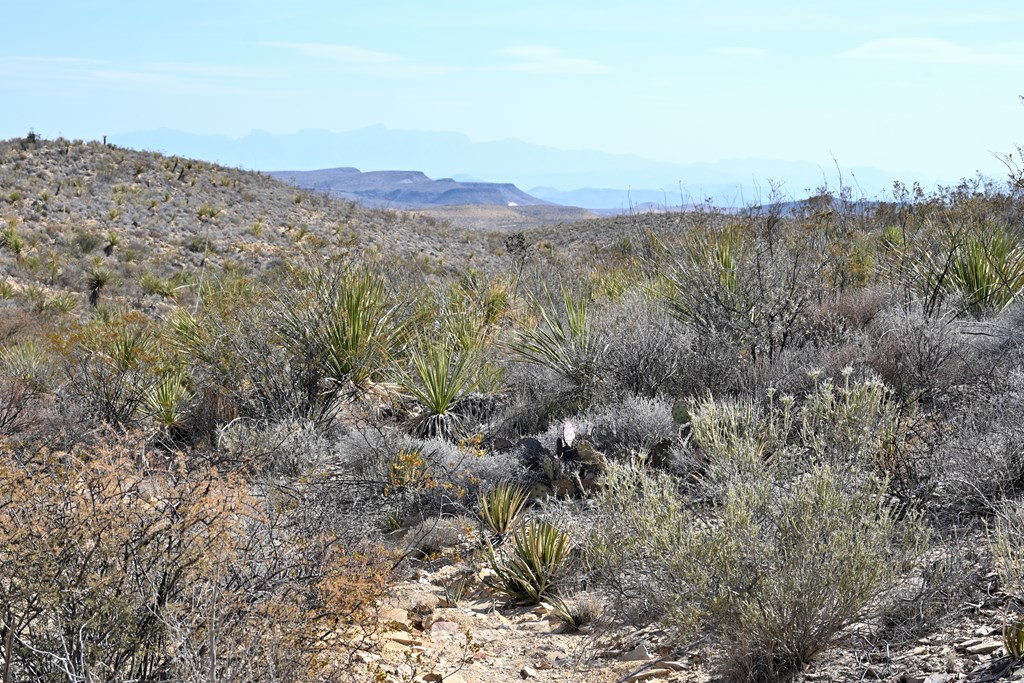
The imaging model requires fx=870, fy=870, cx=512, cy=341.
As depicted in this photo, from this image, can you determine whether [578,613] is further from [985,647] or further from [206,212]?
[206,212]

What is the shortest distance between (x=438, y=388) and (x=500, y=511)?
6.96ft

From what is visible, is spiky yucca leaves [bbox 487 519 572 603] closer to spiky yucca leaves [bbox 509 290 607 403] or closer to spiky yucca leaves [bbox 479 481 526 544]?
spiky yucca leaves [bbox 479 481 526 544]

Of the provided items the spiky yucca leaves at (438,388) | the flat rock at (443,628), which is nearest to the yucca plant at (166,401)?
the spiky yucca leaves at (438,388)

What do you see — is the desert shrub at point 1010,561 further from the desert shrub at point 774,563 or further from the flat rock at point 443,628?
the flat rock at point 443,628

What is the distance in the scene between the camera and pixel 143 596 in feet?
9.93

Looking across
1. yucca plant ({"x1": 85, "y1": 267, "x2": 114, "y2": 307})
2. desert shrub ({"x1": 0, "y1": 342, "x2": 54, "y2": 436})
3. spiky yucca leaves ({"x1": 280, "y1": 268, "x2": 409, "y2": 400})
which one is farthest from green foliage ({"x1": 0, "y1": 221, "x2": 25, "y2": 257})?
spiky yucca leaves ({"x1": 280, "y1": 268, "x2": 409, "y2": 400})

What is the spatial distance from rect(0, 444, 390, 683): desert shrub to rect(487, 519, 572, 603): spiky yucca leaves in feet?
5.64

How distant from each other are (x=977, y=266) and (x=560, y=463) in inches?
188

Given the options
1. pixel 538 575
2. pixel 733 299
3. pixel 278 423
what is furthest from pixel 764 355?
pixel 278 423

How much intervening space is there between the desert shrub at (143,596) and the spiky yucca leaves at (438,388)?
406 centimetres

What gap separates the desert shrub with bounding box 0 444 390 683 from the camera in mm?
3012

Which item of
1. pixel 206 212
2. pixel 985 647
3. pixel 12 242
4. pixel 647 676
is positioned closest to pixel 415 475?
pixel 647 676

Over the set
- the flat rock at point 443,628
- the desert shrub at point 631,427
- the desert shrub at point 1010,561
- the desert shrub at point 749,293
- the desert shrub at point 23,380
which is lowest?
the flat rock at point 443,628

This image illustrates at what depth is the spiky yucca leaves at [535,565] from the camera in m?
5.09
